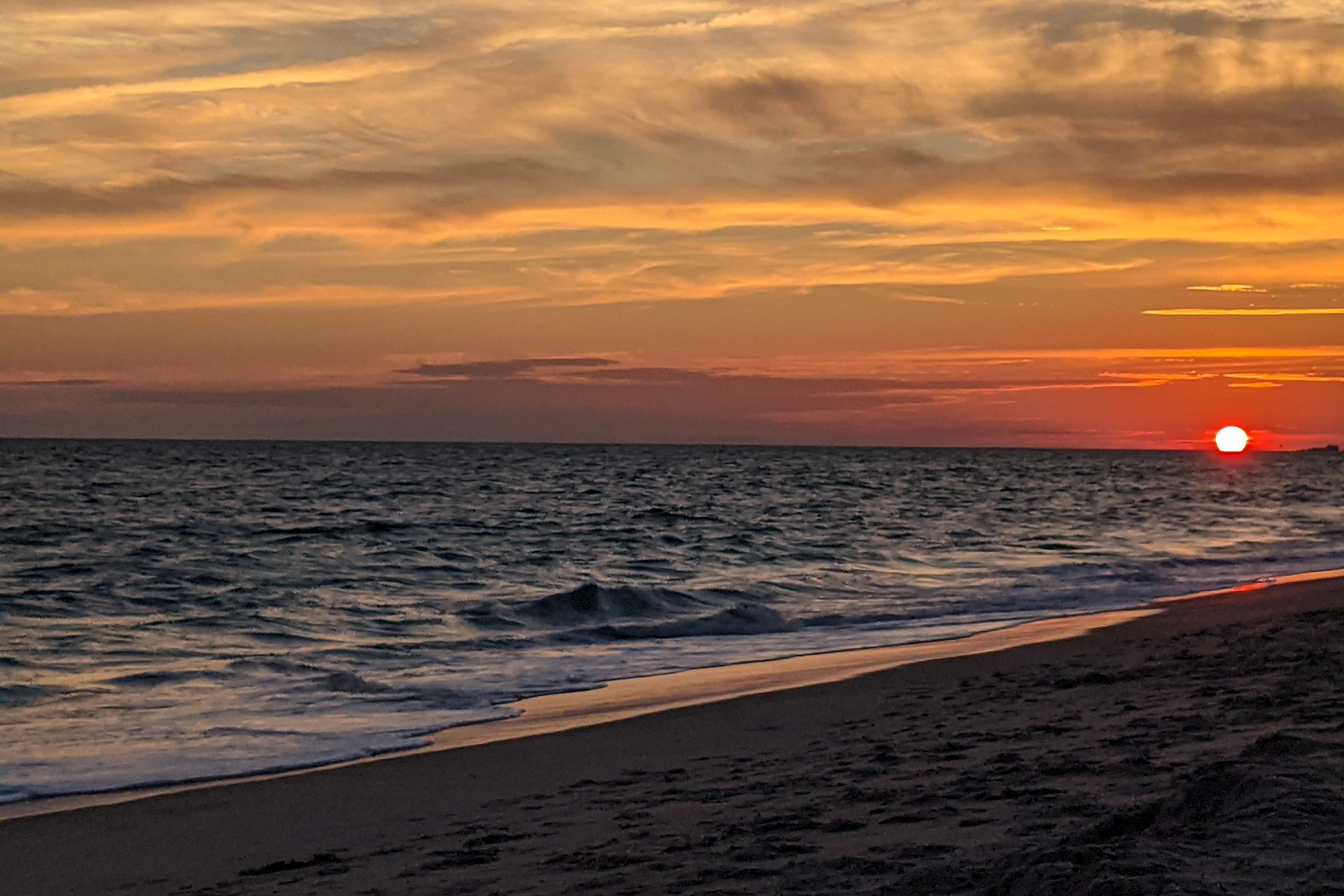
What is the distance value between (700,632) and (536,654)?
329 centimetres

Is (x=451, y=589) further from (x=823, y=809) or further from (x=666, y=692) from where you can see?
(x=823, y=809)

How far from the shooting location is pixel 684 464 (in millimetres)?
118250

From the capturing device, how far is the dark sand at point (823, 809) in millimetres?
4801

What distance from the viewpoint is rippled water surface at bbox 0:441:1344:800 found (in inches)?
413

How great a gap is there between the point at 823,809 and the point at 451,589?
16.6 metres

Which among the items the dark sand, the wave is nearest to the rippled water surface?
the wave

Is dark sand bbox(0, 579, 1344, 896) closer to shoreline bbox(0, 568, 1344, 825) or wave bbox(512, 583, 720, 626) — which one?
shoreline bbox(0, 568, 1344, 825)

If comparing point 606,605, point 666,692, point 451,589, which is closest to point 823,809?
point 666,692

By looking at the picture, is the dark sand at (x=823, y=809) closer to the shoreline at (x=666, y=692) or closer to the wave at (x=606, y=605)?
the shoreline at (x=666, y=692)

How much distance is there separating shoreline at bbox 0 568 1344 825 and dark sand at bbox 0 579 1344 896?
0.76 ft

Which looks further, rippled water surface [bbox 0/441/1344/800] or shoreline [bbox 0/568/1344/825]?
rippled water surface [bbox 0/441/1344/800]

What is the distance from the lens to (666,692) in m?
11.6

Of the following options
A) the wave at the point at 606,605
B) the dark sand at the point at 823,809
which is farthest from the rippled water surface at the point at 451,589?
the dark sand at the point at 823,809

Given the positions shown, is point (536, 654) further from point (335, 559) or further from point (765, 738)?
point (335, 559)
